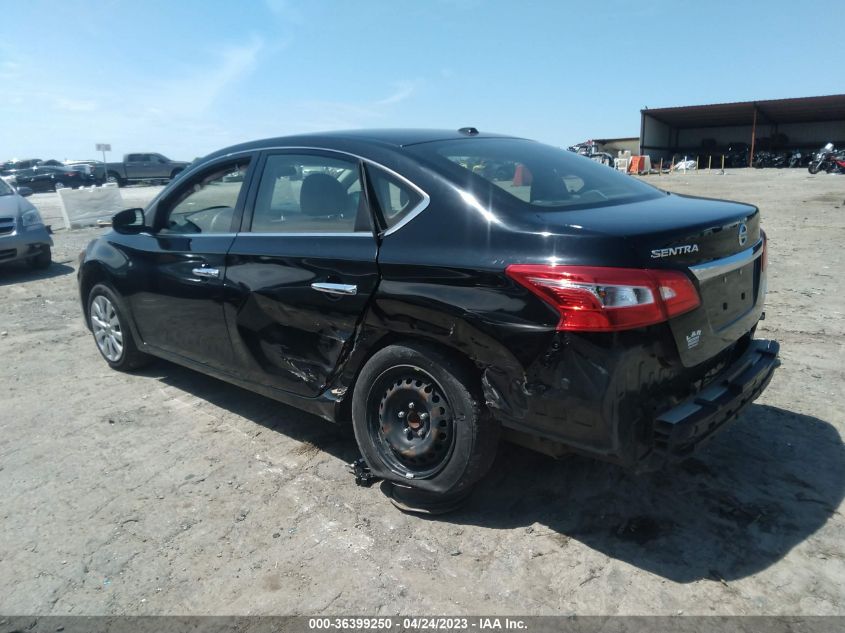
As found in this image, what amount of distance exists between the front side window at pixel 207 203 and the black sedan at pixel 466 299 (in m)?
0.02

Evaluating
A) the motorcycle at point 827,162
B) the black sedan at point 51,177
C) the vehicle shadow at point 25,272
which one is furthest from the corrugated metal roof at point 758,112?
the vehicle shadow at point 25,272

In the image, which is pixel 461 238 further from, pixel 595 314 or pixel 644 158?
pixel 644 158

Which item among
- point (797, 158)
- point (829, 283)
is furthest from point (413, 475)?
point (797, 158)

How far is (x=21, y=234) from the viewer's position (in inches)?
361

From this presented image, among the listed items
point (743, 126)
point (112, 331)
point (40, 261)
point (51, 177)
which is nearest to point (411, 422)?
point (112, 331)

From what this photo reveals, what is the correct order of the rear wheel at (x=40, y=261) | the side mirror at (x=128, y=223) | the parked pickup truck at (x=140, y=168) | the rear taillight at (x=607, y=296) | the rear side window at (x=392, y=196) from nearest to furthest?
1. the rear taillight at (x=607, y=296)
2. the rear side window at (x=392, y=196)
3. the side mirror at (x=128, y=223)
4. the rear wheel at (x=40, y=261)
5. the parked pickup truck at (x=140, y=168)

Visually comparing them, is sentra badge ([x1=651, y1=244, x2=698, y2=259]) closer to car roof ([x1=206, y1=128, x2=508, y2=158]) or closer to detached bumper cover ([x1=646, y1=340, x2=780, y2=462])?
detached bumper cover ([x1=646, y1=340, x2=780, y2=462])

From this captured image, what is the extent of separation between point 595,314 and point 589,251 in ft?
0.79

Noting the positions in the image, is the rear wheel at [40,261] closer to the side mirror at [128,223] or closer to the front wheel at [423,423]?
the side mirror at [128,223]

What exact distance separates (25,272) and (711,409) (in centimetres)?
1036

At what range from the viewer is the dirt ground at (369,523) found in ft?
8.12

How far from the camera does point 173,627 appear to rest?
237 cm

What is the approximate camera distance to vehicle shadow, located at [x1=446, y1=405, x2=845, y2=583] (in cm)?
265

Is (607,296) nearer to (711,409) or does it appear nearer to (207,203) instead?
(711,409)
